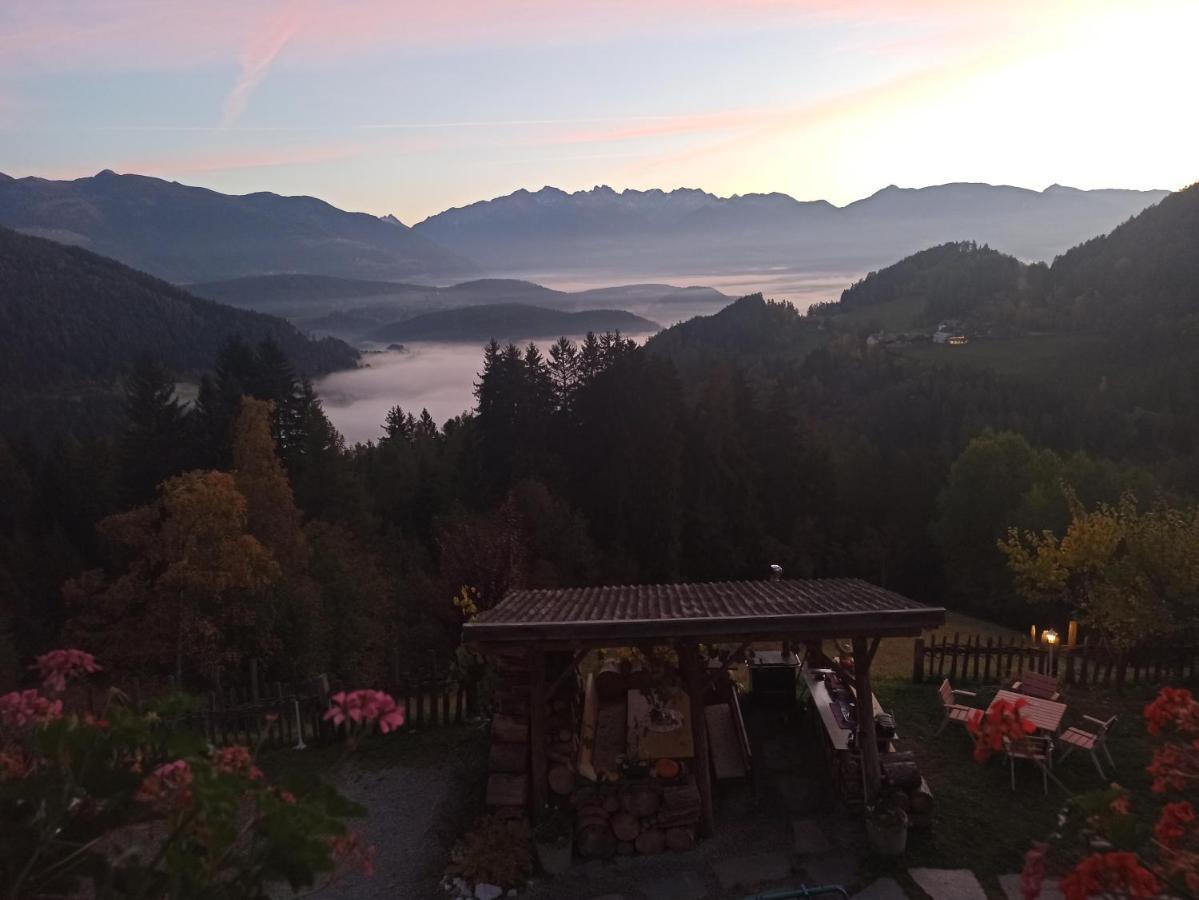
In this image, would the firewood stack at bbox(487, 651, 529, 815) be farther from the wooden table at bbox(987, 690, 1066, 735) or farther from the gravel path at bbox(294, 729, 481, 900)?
the wooden table at bbox(987, 690, 1066, 735)

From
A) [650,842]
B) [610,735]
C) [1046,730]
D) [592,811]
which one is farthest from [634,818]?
[1046,730]

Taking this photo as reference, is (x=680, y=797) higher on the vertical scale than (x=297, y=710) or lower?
higher

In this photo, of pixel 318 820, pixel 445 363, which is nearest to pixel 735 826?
pixel 318 820

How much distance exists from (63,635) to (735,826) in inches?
784

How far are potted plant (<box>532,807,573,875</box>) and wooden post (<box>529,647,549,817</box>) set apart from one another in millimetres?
323

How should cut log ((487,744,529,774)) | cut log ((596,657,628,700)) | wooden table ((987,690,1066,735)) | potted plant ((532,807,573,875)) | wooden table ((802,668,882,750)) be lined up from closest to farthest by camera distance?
potted plant ((532,807,573,875)) → cut log ((487,744,529,774)) → wooden table ((802,668,882,750)) → wooden table ((987,690,1066,735)) → cut log ((596,657,628,700))

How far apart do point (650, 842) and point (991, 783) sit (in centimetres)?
473

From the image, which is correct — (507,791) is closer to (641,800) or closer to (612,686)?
(641,800)

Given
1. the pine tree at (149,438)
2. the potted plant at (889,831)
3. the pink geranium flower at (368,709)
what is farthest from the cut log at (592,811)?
the pine tree at (149,438)

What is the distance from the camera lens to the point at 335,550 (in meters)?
27.5

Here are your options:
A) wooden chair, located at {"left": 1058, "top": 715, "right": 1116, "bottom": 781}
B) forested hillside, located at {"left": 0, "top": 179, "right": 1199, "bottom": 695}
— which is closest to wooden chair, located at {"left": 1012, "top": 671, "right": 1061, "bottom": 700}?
wooden chair, located at {"left": 1058, "top": 715, "right": 1116, "bottom": 781}

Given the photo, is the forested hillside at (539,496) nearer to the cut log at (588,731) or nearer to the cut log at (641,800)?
the cut log at (588,731)

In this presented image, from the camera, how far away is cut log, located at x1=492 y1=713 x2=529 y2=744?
394 inches

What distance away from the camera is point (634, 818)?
9.48 m
